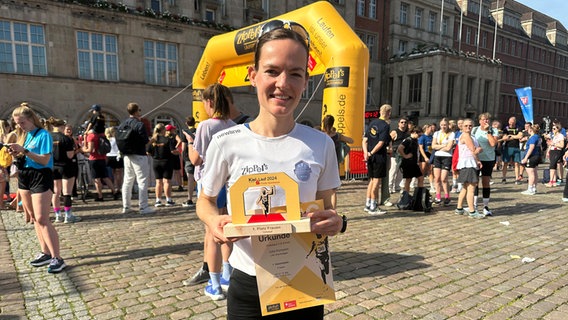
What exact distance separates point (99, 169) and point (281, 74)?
324 inches

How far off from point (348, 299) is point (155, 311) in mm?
1850

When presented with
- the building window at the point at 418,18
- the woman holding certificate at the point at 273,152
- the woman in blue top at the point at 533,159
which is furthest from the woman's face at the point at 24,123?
the building window at the point at 418,18

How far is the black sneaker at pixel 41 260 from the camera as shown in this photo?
4297mm

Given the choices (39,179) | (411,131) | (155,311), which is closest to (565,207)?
(411,131)

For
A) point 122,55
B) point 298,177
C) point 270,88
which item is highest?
point 122,55

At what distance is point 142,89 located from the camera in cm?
2034

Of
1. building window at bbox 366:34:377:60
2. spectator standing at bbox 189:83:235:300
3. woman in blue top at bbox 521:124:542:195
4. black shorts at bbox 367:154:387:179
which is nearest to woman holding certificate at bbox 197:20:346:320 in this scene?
spectator standing at bbox 189:83:235:300

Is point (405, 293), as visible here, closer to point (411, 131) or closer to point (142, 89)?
point (411, 131)

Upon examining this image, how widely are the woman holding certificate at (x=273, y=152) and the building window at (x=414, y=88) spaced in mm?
33229

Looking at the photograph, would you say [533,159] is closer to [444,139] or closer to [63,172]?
[444,139]

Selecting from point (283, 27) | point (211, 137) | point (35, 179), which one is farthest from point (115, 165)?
point (283, 27)

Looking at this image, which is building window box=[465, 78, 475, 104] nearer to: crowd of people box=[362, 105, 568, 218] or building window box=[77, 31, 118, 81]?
crowd of people box=[362, 105, 568, 218]

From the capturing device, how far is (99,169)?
8391mm

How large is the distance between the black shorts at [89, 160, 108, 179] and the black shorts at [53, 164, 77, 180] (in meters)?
1.76
